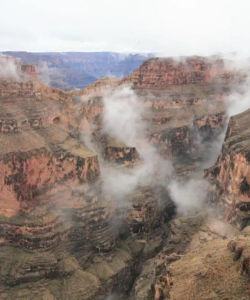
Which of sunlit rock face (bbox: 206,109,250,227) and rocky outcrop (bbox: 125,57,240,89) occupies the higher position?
rocky outcrop (bbox: 125,57,240,89)

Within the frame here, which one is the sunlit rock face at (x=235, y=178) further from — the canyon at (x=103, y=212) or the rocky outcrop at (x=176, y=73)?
the rocky outcrop at (x=176, y=73)

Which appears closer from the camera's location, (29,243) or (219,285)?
(219,285)

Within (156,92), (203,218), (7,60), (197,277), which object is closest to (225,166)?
(203,218)

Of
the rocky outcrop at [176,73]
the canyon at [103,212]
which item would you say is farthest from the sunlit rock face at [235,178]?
the rocky outcrop at [176,73]

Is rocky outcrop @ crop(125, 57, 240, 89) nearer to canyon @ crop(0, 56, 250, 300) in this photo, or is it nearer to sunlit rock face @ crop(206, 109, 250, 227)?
canyon @ crop(0, 56, 250, 300)

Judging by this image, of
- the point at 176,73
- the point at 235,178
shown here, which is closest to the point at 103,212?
the point at 235,178

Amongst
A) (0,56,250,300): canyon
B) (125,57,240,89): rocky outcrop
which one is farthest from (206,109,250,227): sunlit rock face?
(125,57,240,89): rocky outcrop

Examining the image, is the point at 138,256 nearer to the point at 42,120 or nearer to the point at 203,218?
the point at 203,218
